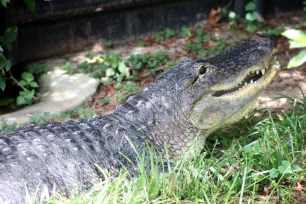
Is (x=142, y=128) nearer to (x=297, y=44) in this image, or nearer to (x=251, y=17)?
(x=297, y=44)

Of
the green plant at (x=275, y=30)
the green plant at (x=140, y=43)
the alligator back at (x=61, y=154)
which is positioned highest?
the green plant at (x=275, y=30)

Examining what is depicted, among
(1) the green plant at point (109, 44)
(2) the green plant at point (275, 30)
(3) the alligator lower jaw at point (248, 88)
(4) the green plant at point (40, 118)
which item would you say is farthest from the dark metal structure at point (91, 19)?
(3) the alligator lower jaw at point (248, 88)

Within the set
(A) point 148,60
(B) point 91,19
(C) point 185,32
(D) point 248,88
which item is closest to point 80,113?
(A) point 148,60

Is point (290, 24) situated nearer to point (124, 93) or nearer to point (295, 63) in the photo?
point (124, 93)

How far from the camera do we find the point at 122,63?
21.6ft

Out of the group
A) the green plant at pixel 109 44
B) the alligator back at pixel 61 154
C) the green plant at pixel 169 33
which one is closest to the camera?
the alligator back at pixel 61 154

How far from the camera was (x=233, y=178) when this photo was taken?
11.7ft

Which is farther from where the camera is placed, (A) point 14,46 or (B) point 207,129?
(A) point 14,46

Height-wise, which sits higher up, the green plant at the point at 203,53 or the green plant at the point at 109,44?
the green plant at the point at 109,44

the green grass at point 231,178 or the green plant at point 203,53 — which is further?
the green plant at point 203,53

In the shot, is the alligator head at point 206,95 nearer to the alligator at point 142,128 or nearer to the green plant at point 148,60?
the alligator at point 142,128

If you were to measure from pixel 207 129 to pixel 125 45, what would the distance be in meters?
3.72

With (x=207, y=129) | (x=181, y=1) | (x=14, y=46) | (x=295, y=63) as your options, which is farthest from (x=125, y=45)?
(x=295, y=63)

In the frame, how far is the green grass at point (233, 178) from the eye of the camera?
10.8ft
